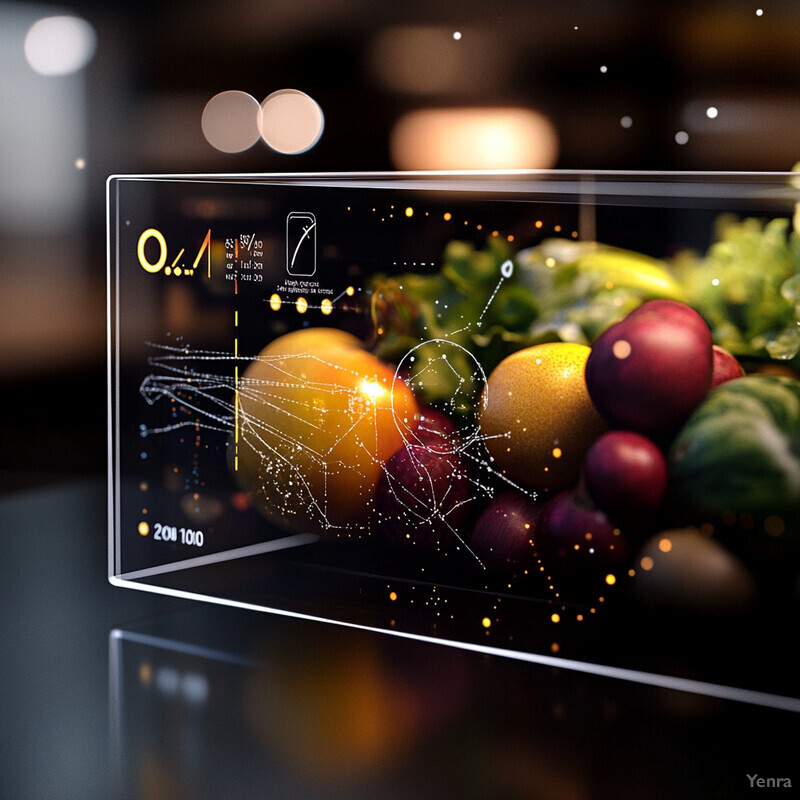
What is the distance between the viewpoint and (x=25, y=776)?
634 mm

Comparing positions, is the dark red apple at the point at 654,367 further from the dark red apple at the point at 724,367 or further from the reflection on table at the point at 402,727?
the reflection on table at the point at 402,727

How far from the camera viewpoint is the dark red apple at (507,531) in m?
0.74

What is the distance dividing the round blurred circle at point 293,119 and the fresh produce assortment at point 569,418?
0.19 meters

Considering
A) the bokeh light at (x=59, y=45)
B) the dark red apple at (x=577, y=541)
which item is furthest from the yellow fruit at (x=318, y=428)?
the bokeh light at (x=59, y=45)

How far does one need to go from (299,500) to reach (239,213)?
0.22 m

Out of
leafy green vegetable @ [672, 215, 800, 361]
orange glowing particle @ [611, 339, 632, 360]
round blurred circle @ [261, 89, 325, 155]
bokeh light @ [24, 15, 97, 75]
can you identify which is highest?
bokeh light @ [24, 15, 97, 75]

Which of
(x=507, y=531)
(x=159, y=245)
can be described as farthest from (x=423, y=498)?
(x=159, y=245)

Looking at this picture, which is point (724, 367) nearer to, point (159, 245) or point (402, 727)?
point (402, 727)

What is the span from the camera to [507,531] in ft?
2.44

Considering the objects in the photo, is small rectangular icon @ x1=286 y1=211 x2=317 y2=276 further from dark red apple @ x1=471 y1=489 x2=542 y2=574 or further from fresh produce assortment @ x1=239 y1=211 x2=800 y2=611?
dark red apple @ x1=471 y1=489 x2=542 y2=574

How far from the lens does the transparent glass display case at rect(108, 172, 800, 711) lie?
0.66m

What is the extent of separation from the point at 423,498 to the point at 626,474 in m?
0.15

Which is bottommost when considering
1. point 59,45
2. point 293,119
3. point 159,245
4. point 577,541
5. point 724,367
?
point 577,541

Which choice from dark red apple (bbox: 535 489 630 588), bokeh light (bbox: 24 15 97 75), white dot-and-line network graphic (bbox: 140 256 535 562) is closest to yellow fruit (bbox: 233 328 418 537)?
white dot-and-line network graphic (bbox: 140 256 535 562)
